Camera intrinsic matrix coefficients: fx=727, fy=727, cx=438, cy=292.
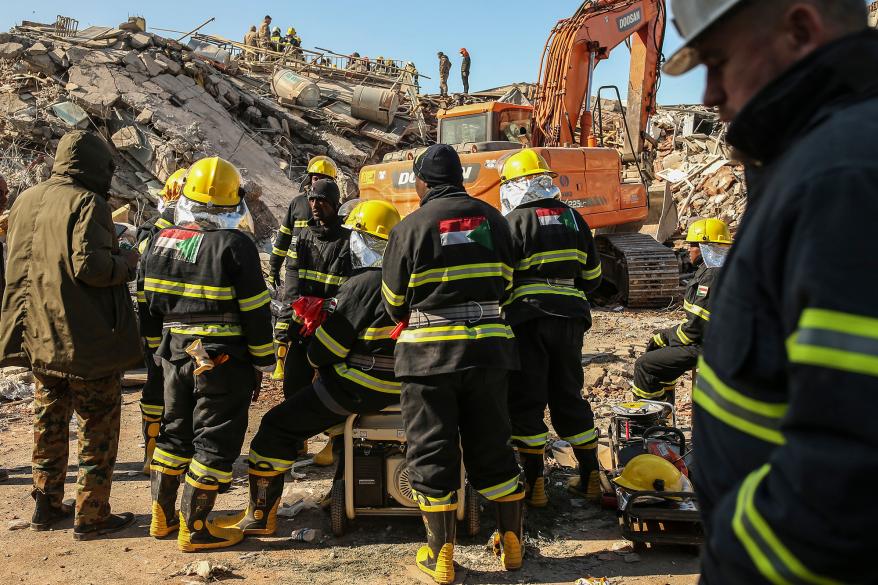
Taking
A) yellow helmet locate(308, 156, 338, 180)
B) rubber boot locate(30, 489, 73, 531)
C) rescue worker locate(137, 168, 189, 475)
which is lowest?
rubber boot locate(30, 489, 73, 531)

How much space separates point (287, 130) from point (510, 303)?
13.8 m

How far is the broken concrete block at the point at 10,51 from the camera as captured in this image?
1382 centimetres

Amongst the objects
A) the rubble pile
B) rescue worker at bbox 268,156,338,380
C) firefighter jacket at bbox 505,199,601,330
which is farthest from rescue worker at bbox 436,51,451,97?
firefighter jacket at bbox 505,199,601,330

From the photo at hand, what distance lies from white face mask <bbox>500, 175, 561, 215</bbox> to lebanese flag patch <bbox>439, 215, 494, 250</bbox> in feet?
4.29

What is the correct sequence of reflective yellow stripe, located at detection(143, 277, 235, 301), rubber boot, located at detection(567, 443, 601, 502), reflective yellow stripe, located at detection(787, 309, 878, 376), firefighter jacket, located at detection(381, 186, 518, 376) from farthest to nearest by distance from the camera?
1. rubber boot, located at detection(567, 443, 601, 502)
2. reflective yellow stripe, located at detection(143, 277, 235, 301)
3. firefighter jacket, located at detection(381, 186, 518, 376)
4. reflective yellow stripe, located at detection(787, 309, 878, 376)

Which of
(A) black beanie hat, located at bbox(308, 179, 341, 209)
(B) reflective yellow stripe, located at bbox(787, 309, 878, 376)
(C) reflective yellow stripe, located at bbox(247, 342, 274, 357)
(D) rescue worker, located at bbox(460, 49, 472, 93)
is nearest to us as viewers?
(B) reflective yellow stripe, located at bbox(787, 309, 878, 376)

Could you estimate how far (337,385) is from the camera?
427cm

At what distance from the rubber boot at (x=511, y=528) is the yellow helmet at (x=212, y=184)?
2.29 meters

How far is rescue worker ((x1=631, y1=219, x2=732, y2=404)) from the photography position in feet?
18.3

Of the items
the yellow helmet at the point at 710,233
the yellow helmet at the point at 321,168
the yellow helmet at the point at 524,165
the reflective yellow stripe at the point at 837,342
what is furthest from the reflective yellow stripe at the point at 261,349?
the yellow helmet at the point at 710,233

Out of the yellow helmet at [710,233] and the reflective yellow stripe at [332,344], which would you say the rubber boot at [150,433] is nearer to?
the reflective yellow stripe at [332,344]

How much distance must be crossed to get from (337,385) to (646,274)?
8.15 meters

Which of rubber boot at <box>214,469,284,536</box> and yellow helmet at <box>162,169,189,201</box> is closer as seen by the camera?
rubber boot at <box>214,469,284,536</box>

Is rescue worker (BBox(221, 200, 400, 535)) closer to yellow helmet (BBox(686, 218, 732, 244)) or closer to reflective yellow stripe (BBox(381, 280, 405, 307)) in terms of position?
reflective yellow stripe (BBox(381, 280, 405, 307))
